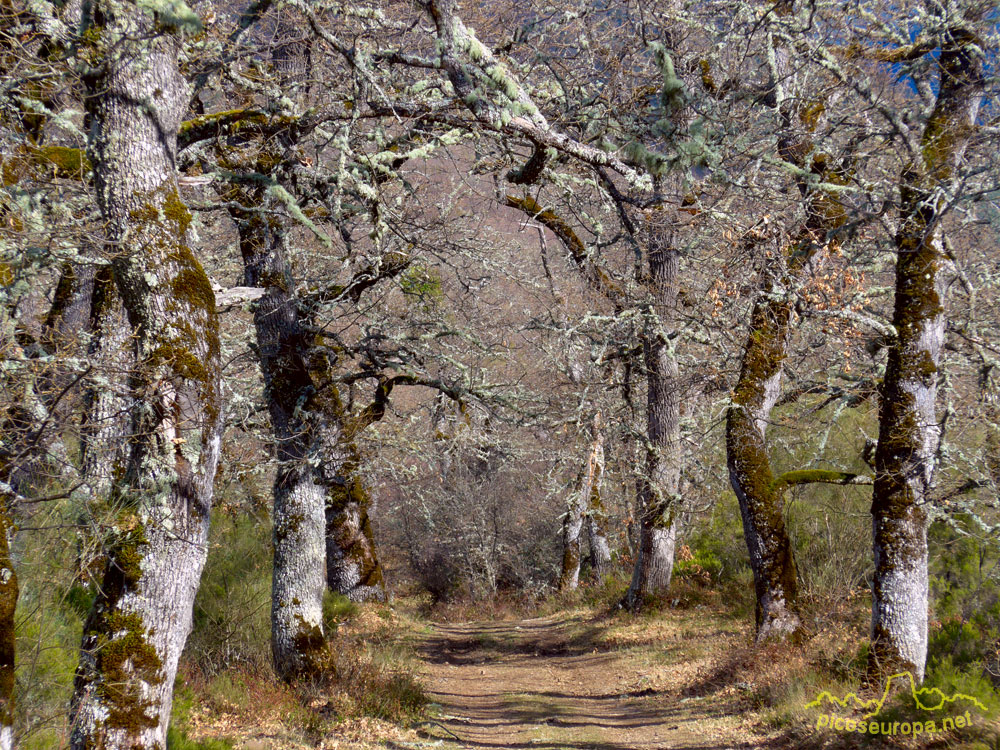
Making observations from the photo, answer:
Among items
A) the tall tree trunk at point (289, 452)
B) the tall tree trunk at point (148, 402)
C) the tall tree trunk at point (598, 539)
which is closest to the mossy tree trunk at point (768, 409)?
the tall tree trunk at point (289, 452)

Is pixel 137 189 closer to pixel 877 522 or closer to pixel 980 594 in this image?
pixel 877 522

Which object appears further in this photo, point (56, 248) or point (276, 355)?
point (276, 355)

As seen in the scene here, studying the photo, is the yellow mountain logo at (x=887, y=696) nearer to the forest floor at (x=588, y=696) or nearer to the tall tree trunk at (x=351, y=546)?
the forest floor at (x=588, y=696)

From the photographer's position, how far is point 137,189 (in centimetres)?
400

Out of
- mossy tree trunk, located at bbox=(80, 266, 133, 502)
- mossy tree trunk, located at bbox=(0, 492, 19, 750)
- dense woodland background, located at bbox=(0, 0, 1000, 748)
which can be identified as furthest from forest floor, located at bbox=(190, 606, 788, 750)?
mossy tree trunk, located at bbox=(0, 492, 19, 750)

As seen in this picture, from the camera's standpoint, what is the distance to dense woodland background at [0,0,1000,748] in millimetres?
3990

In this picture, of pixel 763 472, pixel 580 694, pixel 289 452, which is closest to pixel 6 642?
pixel 289 452

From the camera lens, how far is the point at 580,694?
31.1 ft

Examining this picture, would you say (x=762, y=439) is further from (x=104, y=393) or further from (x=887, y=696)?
(x=104, y=393)

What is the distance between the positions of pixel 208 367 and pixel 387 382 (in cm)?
619

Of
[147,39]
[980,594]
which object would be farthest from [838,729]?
[147,39]

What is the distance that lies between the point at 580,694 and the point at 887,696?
443cm

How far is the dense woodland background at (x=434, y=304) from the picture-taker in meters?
3.99

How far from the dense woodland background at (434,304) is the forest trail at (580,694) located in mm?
1135
